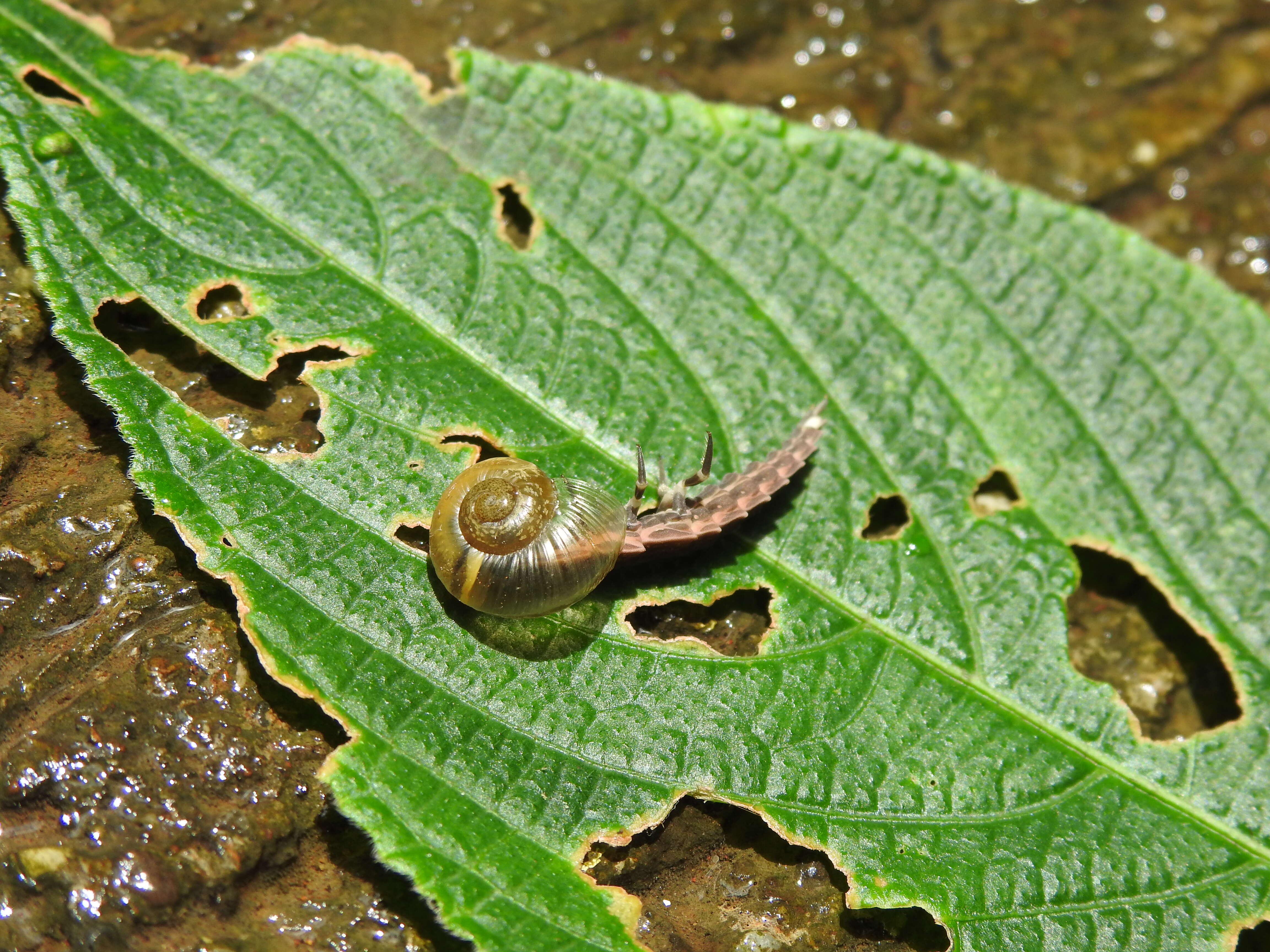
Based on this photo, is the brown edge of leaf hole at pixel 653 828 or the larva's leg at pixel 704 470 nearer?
the brown edge of leaf hole at pixel 653 828

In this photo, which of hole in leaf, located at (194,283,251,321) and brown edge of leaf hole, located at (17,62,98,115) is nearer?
brown edge of leaf hole, located at (17,62,98,115)

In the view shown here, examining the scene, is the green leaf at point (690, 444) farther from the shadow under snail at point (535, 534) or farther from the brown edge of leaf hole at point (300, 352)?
the shadow under snail at point (535, 534)

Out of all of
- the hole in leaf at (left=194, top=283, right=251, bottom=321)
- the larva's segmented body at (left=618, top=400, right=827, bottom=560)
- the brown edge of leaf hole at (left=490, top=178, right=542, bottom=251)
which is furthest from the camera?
the brown edge of leaf hole at (left=490, top=178, right=542, bottom=251)

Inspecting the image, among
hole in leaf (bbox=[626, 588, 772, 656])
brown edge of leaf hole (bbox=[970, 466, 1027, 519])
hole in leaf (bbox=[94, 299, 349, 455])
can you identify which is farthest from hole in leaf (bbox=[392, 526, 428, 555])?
brown edge of leaf hole (bbox=[970, 466, 1027, 519])

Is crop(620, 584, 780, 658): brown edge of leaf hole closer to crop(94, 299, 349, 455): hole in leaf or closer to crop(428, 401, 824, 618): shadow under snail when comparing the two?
crop(428, 401, 824, 618): shadow under snail

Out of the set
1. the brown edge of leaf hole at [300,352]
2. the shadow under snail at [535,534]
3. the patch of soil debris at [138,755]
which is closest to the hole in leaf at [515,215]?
the brown edge of leaf hole at [300,352]

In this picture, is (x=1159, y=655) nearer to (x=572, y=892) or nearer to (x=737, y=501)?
(x=737, y=501)
